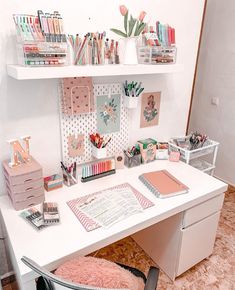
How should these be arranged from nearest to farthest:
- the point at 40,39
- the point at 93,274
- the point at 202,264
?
the point at 93,274 < the point at 40,39 < the point at 202,264

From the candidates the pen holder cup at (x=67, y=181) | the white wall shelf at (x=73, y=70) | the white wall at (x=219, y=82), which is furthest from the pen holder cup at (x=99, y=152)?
the white wall at (x=219, y=82)

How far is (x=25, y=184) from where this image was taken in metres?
1.21

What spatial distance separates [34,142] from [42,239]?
56 cm

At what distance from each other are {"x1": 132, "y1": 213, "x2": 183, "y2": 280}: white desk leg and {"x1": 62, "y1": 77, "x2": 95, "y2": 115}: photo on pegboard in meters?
0.85

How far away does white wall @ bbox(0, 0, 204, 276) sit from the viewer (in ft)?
3.90

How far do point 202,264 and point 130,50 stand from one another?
1567mm

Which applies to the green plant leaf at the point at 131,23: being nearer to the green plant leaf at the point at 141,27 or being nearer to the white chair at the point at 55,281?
the green plant leaf at the point at 141,27

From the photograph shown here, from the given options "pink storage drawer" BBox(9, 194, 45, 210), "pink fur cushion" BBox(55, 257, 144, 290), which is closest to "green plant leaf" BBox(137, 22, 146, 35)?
"pink storage drawer" BBox(9, 194, 45, 210)

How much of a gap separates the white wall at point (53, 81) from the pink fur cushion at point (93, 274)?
673 mm

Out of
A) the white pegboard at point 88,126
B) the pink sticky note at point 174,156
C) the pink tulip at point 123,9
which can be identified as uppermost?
the pink tulip at point 123,9

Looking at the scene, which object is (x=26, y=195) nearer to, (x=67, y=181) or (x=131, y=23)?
(x=67, y=181)

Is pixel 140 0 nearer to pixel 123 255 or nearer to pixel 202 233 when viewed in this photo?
pixel 202 233

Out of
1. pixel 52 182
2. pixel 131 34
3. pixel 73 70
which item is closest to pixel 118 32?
pixel 131 34

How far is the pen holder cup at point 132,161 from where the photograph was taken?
1710mm
